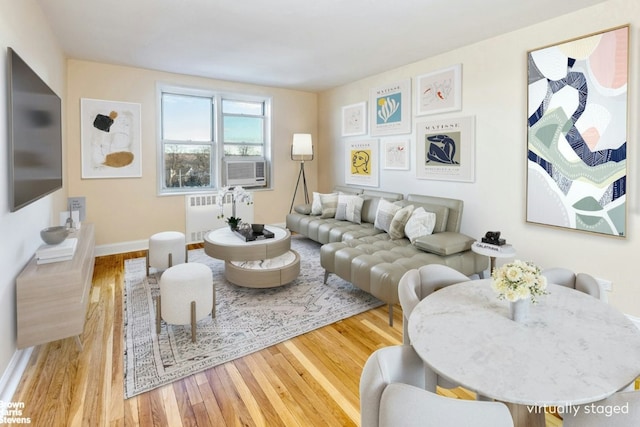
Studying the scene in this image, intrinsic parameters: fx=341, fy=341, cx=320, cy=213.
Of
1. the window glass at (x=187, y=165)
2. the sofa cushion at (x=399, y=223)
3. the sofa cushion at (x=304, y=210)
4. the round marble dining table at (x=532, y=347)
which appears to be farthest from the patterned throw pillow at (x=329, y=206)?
the round marble dining table at (x=532, y=347)

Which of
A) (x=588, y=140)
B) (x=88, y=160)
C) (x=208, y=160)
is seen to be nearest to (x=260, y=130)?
(x=208, y=160)

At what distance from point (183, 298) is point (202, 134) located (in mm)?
3705

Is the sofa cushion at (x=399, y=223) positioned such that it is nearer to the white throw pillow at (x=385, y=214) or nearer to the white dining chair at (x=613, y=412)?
the white throw pillow at (x=385, y=214)

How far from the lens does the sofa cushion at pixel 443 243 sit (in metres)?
3.21

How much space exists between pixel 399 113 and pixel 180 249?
3313mm

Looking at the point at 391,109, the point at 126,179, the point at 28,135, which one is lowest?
the point at 126,179

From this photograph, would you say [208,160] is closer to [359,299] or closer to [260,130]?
[260,130]

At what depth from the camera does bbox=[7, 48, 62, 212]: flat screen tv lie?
1978 mm

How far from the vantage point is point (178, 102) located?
5.32 meters

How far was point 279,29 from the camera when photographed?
10.9 ft

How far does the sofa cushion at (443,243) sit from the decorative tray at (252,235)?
156 centimetres

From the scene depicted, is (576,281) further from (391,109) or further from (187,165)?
(187,165)

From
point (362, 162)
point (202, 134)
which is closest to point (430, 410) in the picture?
point (362, 162)

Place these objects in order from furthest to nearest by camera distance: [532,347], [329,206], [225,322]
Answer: [329,206] < [225,322] < [532,347]
